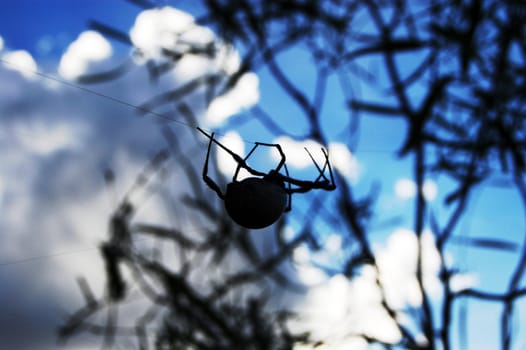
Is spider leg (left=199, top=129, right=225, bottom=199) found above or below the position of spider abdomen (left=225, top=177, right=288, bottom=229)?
above

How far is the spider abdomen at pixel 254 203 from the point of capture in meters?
2.43

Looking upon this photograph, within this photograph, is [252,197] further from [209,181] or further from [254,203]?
[209,181]

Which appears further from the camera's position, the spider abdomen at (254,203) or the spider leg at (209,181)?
the spider leg at (209,181)

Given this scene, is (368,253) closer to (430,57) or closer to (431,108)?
(431,108)

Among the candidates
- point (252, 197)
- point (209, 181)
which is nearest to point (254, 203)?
point (252, 197)

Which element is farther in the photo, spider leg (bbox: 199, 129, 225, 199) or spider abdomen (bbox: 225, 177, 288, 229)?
spider leg (bbox: 199, 129, 225, 199)

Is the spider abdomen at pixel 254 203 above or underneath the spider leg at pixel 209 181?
underneath

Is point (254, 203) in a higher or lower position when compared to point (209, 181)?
lower

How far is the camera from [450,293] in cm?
411

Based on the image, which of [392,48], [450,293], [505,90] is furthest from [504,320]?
[392,48]

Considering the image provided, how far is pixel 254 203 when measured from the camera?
2434 millimetres

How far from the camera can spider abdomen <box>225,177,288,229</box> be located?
2.43 meters

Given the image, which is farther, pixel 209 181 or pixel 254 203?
pixel 209 181

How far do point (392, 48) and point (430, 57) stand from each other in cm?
33
